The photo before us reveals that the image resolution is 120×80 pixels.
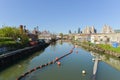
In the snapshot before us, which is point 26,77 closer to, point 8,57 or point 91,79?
point 91,79

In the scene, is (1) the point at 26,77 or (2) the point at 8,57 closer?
(1) the point at 26,77

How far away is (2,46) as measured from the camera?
50.6 metres

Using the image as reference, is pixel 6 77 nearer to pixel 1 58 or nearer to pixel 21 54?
pixel 1 58

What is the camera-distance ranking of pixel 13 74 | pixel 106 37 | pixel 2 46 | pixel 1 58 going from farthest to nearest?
1. pixel 106 37
2. pixel 2 46
3. pixel 1 58
4. pixel 13 74

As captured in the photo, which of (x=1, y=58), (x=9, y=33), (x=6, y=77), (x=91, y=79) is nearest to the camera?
(x=91, y=79)

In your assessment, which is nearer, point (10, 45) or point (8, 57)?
point (8, 57)

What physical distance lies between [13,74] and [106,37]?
114719 mm

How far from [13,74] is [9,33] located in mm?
43386

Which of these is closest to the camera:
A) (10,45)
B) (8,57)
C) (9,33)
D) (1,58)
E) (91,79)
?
(91,79)

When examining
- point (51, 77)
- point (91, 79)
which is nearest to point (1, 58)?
point (51, 77)

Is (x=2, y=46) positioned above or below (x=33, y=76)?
above

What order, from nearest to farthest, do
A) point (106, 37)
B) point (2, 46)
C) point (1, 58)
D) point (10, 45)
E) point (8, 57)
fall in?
1. point (1, 58)
2. point (8, 57)
3. point (2, 46)
4. point (10, 45)
5. point (106, 37)

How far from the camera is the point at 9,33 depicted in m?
74.8

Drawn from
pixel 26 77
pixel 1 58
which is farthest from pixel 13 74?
pixel 1 58
